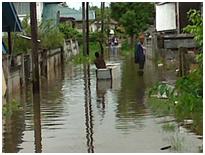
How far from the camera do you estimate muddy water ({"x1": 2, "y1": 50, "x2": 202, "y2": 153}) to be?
8812 millimetres

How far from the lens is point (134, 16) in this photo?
5597cm

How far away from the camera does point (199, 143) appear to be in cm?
866

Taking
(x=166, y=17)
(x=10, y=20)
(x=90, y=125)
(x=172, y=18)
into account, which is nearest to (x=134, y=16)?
(x=166, y=17)

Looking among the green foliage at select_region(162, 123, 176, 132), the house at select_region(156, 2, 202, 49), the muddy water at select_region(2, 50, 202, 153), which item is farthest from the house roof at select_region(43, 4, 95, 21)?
the green foliage at select_region(162, 123, 176, 132)

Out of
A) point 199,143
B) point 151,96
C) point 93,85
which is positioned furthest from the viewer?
point 93,85

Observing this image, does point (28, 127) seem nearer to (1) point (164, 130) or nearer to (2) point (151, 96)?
(1) point (164, 130)

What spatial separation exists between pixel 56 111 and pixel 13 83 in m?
4.43

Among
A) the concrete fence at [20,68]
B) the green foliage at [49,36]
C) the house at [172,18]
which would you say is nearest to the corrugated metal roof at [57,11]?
the house at [172,18]

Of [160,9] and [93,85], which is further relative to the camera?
[160,9]

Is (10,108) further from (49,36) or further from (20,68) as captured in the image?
(49,36)

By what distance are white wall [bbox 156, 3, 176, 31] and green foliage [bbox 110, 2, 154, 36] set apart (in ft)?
52.8

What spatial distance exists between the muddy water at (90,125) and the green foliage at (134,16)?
39.0 m

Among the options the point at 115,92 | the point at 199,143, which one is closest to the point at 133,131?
the point at 199,143

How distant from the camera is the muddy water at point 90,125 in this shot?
881cm
